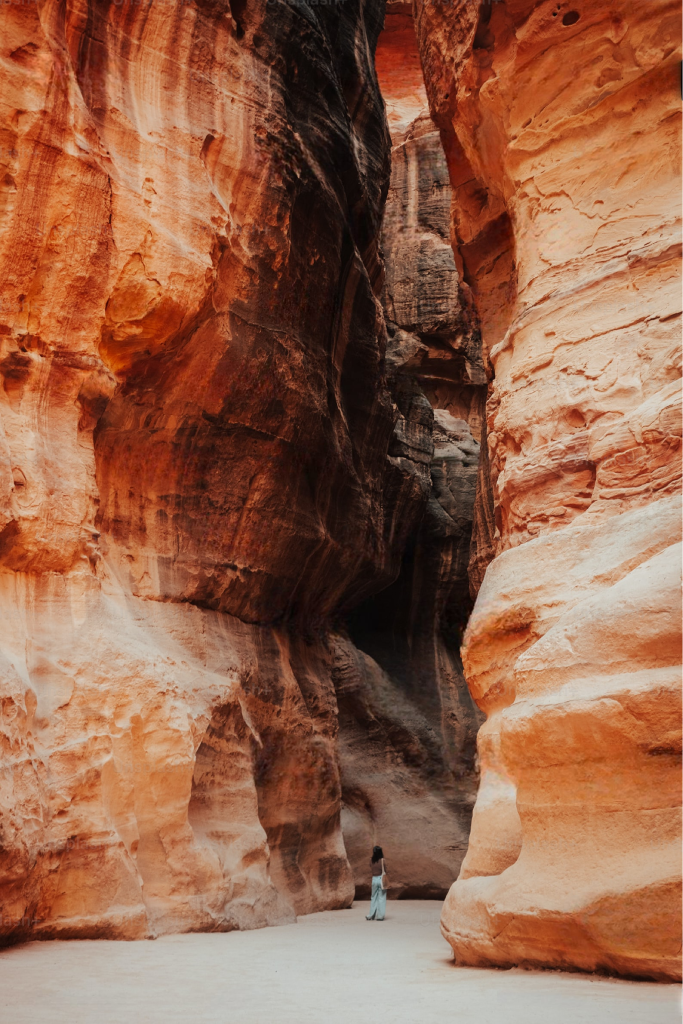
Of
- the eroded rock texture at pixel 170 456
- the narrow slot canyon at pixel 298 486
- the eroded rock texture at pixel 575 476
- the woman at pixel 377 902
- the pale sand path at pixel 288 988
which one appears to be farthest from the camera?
the woman at pixel 377 902

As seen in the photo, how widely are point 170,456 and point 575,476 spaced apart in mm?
5922

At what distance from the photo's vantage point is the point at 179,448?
12.3m

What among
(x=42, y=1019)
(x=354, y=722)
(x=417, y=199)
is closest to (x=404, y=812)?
(x=354, y=722)

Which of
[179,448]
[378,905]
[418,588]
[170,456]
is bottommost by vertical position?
[378,905]

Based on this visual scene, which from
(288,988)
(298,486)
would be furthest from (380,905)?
(288,988)

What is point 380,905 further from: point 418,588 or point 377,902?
point 418,588

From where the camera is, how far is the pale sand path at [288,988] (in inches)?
196

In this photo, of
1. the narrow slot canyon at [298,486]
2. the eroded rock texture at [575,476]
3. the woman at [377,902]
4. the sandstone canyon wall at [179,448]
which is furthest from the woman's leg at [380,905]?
the eroded rock texture at [575,476]

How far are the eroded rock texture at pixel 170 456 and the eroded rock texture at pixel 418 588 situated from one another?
3.46m

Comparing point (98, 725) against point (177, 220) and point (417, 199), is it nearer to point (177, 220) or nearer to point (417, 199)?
point (177, 220)

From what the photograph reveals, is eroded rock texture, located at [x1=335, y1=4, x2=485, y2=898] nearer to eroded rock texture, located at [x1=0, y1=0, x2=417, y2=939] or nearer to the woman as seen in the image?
eroded rock texture, located at [x1=0, y1=0, x2=417, y2=939]

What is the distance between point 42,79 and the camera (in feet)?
34.7

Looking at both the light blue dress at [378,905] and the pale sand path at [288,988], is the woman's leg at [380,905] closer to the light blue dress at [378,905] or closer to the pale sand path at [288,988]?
the light blue dress at [378,905]

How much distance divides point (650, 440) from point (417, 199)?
20.3 metres
